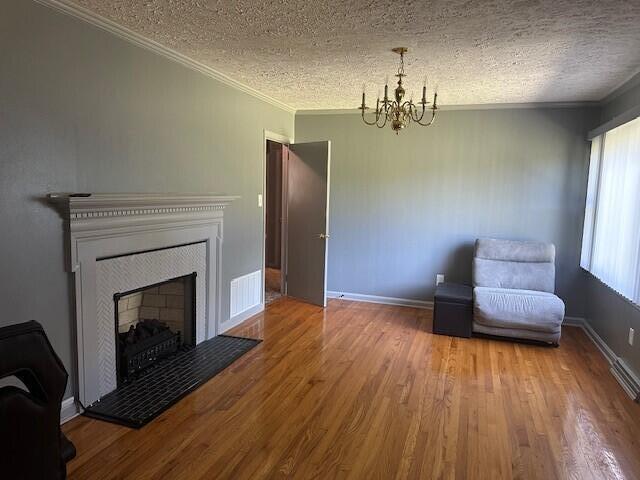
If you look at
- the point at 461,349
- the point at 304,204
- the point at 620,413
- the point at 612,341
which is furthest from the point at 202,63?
the point at 612,341

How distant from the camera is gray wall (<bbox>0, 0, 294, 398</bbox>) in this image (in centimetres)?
227

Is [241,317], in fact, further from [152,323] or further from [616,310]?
[616,310]

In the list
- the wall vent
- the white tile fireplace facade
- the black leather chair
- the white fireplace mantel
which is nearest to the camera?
the black leather chair

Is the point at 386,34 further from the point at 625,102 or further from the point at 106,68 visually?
the point at 625,102

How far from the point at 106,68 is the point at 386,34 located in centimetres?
172

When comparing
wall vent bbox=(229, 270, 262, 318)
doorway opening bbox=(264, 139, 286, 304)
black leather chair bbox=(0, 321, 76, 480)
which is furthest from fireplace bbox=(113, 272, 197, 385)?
doorway opening bbox=(264, 139, 286, 304)

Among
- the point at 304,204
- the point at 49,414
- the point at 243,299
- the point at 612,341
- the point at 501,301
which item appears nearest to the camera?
the point at 49,414

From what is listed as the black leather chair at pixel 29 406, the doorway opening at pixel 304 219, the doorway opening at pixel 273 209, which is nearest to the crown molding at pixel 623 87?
the doorway opening at pixel 304 219

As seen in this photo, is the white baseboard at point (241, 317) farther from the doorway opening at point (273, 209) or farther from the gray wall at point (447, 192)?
the doorway opening at point (273, 209)

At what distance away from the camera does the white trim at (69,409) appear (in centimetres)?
262

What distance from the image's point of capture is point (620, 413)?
292cm

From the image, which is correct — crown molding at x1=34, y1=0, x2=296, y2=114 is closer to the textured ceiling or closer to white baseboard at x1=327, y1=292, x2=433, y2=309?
the textured ceiling

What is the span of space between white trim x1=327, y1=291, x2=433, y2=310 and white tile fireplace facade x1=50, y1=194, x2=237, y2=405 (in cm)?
244

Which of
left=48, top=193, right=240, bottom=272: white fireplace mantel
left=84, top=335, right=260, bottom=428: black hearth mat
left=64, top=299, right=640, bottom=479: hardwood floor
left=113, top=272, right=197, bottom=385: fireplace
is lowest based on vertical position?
left=64, top=299, right=640, bottom=479: hardwood floor
